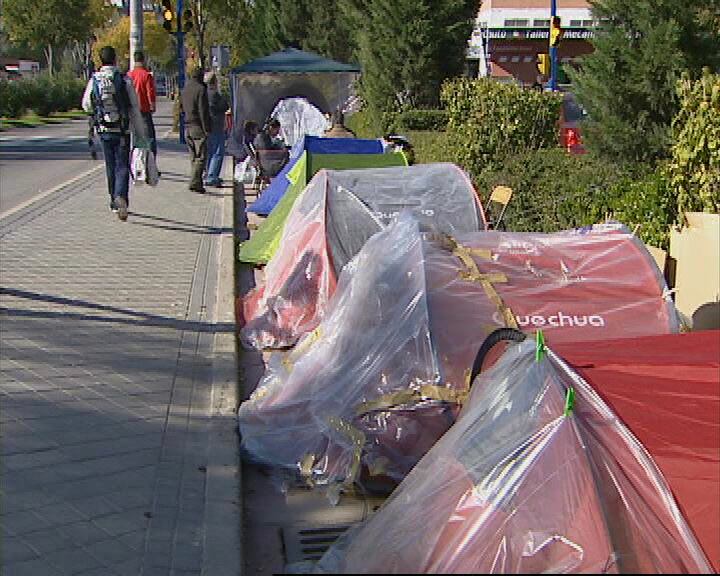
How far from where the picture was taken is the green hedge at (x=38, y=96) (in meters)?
48.4

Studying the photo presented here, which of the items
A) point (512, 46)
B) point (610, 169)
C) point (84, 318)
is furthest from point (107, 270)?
point (512, 46)

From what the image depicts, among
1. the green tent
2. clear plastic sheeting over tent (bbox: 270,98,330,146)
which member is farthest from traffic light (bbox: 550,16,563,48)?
the green tent

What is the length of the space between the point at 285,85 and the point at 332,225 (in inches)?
705

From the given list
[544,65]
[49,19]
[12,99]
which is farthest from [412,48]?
[49,19]

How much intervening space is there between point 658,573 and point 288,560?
78.6 inches

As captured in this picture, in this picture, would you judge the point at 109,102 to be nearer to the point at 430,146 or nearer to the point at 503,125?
the point at 430,146

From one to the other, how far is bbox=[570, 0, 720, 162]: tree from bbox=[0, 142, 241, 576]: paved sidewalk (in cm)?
343

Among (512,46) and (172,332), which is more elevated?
(512,46)

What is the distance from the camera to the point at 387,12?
16.2m

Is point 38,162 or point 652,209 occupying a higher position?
point 652,209

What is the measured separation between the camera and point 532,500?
284cm

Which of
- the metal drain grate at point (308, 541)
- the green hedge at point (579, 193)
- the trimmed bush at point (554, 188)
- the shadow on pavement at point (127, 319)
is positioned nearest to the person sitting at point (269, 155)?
the green hedge at point (579, 193)

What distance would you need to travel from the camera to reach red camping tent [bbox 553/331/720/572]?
3180mm

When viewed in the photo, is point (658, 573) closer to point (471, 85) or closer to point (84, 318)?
point (84, 318)
